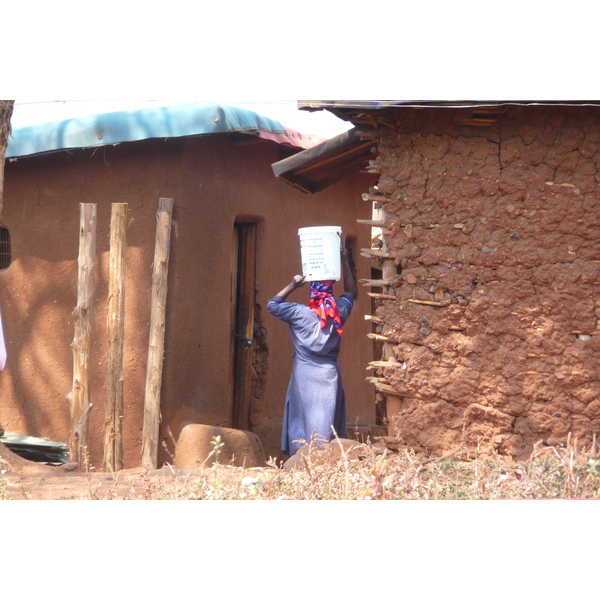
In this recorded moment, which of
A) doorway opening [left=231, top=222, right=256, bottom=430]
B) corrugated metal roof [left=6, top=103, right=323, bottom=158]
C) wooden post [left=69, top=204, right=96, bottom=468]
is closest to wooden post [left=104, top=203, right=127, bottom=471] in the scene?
wooden post [left=69, top=204, right=96, bottom=468]

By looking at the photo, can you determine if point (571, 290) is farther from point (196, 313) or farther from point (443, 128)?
point (196, 313)

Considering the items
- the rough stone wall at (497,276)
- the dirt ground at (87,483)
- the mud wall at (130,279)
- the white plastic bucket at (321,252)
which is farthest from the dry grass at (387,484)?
the mud wall at (130,279)

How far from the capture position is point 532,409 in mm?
4719

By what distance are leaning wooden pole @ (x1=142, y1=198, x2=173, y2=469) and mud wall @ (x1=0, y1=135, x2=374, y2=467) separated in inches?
13.3

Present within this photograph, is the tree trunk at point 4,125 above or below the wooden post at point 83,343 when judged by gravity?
above

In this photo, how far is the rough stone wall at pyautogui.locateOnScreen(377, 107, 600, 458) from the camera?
4.64m

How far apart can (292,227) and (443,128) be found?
111 inches

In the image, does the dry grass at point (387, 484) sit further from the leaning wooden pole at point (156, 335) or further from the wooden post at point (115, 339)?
the leaning wooden pole at point (156, 335)

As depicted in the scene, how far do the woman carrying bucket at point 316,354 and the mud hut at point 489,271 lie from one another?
1.95 ft

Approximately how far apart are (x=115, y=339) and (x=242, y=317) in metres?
1.84

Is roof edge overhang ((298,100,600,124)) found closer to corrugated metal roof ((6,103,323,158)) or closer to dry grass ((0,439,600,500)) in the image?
corrugated metal roof ((6,103,323,158))

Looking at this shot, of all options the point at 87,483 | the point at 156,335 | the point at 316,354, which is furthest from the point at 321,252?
the point at 87,483

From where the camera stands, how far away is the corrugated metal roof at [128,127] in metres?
5.76

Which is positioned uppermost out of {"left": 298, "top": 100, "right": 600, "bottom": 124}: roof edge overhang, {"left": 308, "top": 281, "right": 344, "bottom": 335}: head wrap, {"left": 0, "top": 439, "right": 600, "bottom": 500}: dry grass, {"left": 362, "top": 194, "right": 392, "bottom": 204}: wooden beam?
{"left": 298, "top": 100, "right": 600, "bottom": 124}: roof edge overhang
